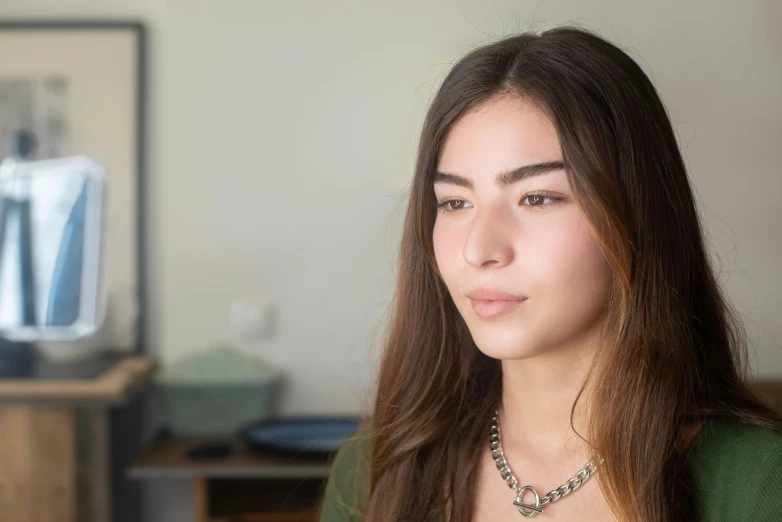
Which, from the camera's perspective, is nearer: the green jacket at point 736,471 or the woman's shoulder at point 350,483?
the green jacket at point 736,471

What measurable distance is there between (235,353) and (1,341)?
671 millimetres

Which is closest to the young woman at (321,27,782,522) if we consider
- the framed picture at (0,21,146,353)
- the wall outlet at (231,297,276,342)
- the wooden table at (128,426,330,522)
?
the wooden table at (128,426,330,522)

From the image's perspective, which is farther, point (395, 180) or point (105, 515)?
point (395, 180)

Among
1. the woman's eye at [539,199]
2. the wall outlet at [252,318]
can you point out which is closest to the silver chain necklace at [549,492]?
the woman's eye at [539,199]

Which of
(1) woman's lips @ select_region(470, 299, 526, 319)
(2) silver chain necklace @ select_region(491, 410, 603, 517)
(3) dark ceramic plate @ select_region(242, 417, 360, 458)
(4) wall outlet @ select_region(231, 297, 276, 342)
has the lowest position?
(3) dark ceramic plate @ select_region(242, 417, 360, 458)

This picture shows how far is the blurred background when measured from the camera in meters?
2.45

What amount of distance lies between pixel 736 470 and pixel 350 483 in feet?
1.76

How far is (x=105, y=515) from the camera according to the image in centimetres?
231

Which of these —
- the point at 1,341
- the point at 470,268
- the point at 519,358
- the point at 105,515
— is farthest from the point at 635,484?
the point at 1,341

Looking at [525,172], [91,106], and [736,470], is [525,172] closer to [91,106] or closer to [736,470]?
[736,470]

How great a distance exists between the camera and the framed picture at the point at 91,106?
254 cm

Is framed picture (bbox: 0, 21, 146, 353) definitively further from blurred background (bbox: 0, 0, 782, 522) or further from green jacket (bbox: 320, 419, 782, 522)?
green jacket (bbox: 320, 419, 782, 522)

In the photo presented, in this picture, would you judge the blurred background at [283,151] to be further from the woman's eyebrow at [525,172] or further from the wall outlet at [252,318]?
the woman's eyebrow at [525,172]

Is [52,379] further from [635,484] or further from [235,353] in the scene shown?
[635,484]
